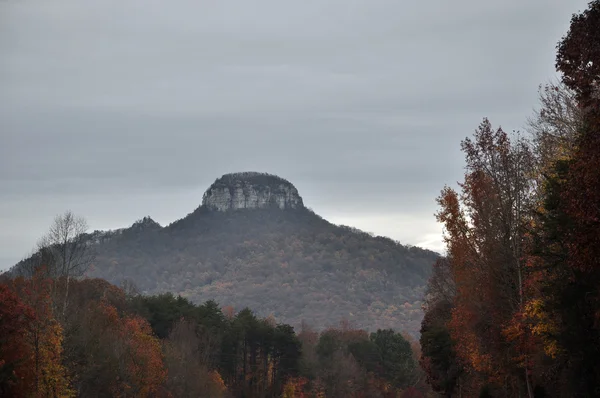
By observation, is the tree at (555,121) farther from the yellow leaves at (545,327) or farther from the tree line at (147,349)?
the tree line at (147,349)

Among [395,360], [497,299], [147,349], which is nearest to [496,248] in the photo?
[497,299]

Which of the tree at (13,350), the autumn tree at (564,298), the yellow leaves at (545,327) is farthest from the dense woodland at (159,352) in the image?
the autumn tree at (564,298)

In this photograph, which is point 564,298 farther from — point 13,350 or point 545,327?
point 13,350

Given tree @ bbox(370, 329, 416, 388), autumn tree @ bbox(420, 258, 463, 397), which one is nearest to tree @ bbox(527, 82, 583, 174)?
autumn tree @ bbox(420, 258, 463, 397)

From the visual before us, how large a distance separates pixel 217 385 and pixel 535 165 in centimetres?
4498

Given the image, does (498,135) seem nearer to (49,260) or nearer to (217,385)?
(49,260)

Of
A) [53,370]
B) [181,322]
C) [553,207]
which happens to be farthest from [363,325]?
[553,207]

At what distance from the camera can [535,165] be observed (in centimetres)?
3212

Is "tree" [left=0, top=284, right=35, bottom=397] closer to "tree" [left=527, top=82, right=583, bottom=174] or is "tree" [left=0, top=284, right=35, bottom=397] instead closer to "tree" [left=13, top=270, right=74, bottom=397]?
"tree" [left=13, top=270, right=74, bottom=397]

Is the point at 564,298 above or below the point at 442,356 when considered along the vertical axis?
above

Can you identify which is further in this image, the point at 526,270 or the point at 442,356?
the point at 442,356

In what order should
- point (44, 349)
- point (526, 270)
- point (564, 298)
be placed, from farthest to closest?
1. point (44, 349)
2. point (526, 270)
3. point (564, 298)

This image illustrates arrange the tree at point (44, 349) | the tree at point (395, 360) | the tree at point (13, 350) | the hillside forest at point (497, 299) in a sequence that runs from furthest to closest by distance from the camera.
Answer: the tree at point (395, 360), the tree at point (44, 349), the tree at point (13, 350), the hillside forest at point (497, 299)

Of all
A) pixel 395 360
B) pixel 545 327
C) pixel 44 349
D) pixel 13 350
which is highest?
pixel 44 349
